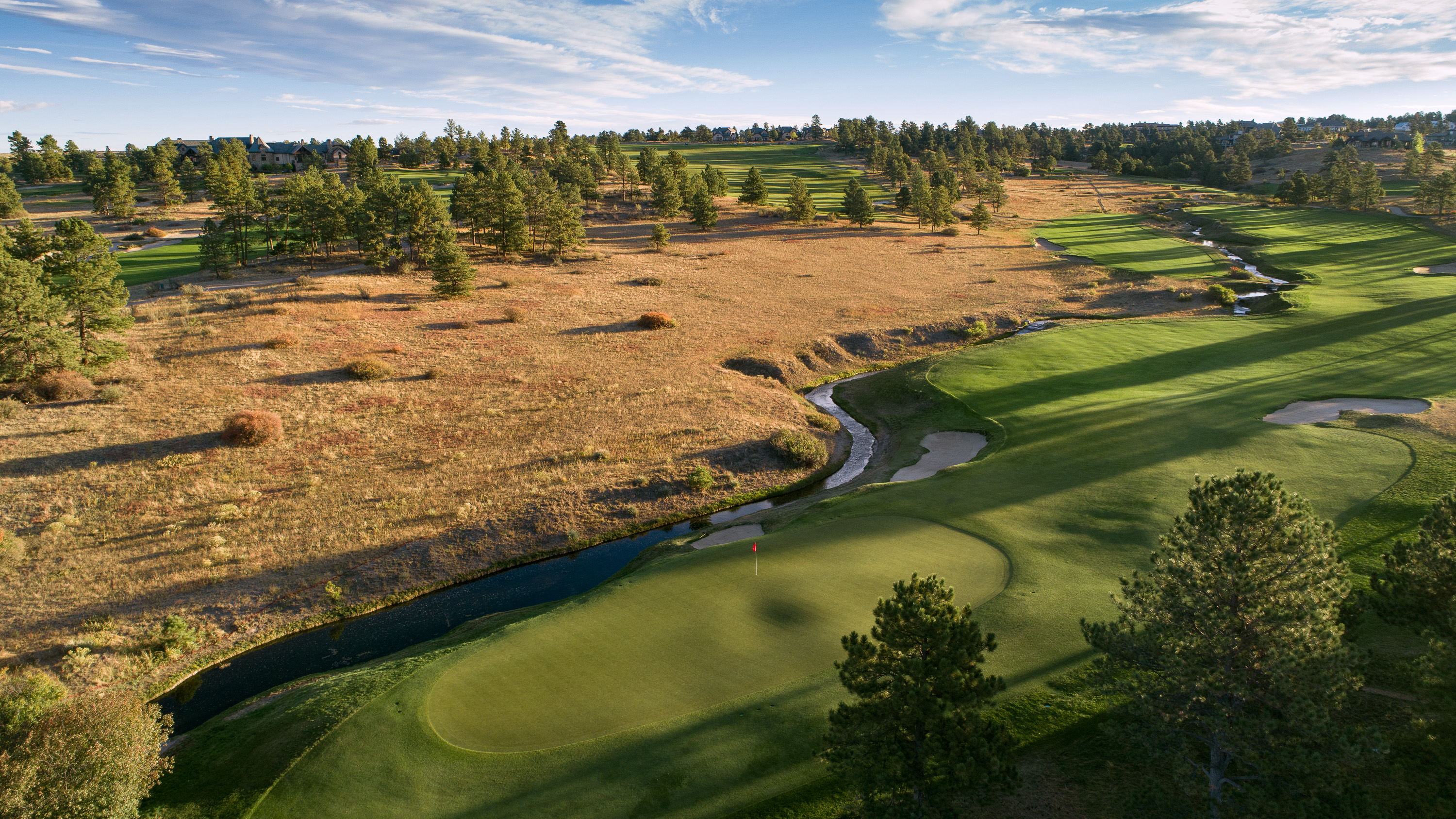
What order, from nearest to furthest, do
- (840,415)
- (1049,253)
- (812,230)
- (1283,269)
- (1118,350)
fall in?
1. (840,415)
2. (1118,350)
3. (1283,269)
4. (1049,253)
5. (812,230)

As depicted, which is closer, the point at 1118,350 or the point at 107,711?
the point at 107,711

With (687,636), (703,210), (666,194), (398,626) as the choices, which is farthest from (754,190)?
(687,636)

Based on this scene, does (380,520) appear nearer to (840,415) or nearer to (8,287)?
(8,287)

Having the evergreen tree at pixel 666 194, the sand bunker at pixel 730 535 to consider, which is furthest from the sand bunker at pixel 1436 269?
the evergreen tree at pixel 666 194

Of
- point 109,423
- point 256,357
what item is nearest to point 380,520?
point 109,423

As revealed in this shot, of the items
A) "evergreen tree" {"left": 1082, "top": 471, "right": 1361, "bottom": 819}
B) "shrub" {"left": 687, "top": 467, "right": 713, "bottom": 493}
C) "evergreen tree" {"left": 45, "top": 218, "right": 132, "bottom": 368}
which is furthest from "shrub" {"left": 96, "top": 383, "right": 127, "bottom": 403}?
"evergreen tree" {"left": 1082, "top": 471, "right": 1361, "bottom": 819}

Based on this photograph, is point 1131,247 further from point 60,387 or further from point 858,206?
point 60,387

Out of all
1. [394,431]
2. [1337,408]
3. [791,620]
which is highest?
[1337,408]

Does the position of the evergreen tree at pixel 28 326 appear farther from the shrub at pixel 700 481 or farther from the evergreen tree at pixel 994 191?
the evergreen tree at pixel 994 191
